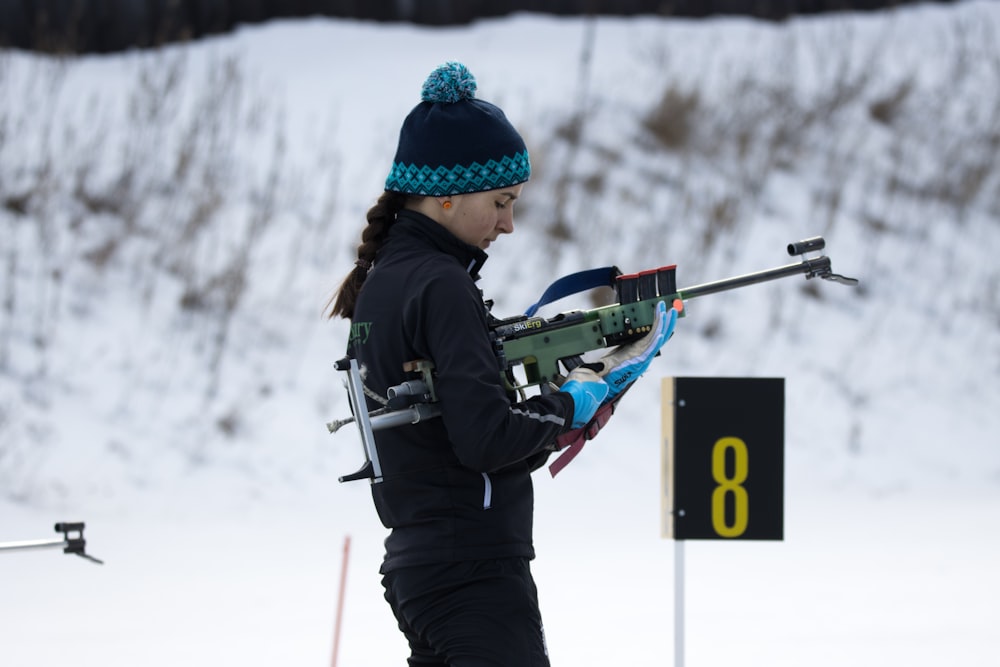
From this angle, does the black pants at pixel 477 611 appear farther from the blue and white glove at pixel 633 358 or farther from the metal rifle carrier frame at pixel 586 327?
the blue and white glove at pixel 633 358

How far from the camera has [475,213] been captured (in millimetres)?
2127

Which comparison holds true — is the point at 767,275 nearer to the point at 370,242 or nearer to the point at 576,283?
the point at 576,283

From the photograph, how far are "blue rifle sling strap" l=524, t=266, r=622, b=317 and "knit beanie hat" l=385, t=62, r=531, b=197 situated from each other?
321 mm

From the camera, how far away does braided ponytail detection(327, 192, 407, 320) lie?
87.4 inches

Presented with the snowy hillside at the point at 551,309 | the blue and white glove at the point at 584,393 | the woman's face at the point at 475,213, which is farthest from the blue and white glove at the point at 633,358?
the snowy hillside at the point at 551,309

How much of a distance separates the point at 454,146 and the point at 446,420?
0.50 meters

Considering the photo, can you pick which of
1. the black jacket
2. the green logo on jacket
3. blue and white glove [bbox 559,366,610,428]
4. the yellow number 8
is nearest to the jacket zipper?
the black jacket

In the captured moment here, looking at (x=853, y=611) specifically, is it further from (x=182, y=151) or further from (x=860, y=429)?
(x=182, y=151)

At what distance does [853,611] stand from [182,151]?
19.4ft

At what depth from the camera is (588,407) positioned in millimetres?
2150

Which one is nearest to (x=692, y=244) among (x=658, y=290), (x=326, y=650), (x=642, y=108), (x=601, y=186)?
(x=601, y=186)

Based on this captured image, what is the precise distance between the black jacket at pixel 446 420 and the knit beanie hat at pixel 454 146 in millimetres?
77

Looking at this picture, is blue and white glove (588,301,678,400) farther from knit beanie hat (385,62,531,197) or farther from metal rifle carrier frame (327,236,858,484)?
knit beanie hat (385,62,531,197)

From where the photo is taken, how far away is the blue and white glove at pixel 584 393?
213 cm
